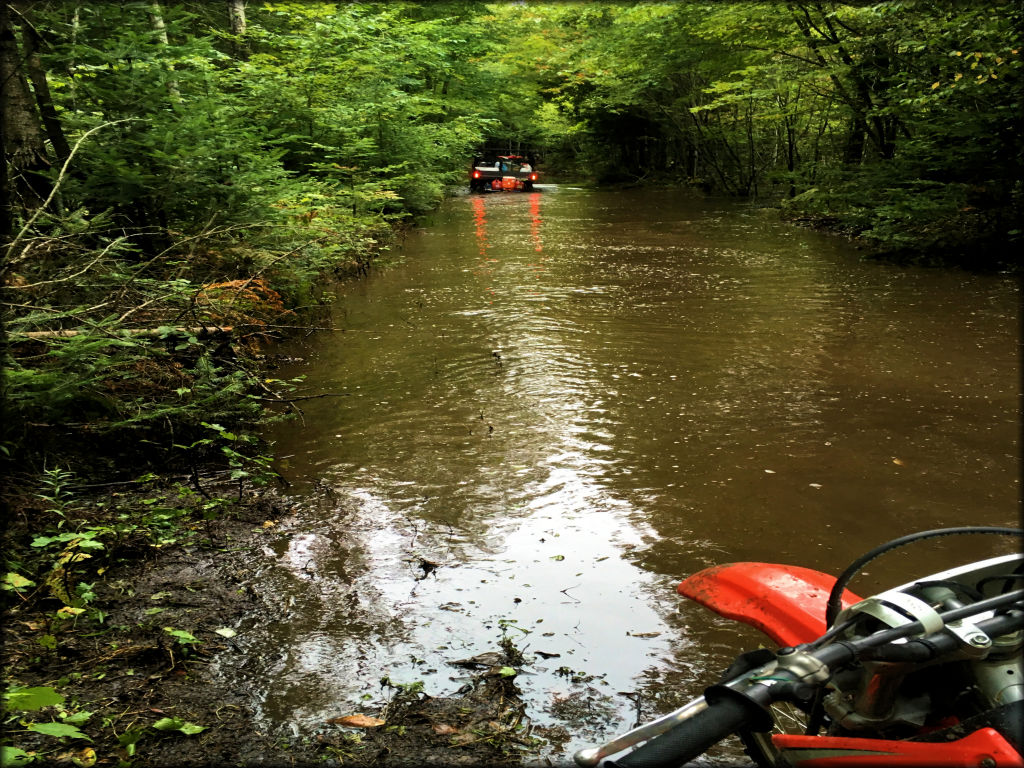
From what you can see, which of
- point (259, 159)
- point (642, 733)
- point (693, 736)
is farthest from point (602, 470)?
point (259, 159)

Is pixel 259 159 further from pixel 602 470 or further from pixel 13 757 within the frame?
pixel 13 757

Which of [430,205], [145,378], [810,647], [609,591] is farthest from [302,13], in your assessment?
[810,647]

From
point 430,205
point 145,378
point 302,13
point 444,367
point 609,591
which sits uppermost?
point 302,13

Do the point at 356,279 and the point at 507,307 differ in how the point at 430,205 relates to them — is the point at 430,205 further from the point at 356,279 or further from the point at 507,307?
the point at 507,307

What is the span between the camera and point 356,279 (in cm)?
1258

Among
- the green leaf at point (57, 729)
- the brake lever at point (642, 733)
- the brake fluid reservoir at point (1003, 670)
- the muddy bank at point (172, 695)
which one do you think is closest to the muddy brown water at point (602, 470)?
the muddy bank at point (172, 695)

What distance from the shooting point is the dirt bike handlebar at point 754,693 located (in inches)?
42.7

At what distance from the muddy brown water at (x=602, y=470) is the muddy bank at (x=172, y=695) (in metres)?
0.12

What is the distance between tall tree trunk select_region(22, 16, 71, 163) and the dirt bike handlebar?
7214 mm

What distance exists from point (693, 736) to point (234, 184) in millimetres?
8000

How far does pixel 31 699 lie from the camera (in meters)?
2.35

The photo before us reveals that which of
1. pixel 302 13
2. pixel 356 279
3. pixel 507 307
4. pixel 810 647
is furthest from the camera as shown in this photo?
pixel 302 13

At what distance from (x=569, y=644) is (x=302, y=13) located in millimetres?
16968

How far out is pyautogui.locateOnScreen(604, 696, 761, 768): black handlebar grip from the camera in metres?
1.07
